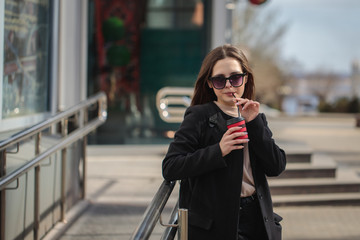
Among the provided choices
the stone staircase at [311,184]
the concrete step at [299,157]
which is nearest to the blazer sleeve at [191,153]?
the stone staircase at [311,184]

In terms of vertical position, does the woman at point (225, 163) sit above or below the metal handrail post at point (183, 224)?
above

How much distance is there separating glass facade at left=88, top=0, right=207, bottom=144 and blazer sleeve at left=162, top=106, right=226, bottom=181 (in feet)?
23.6

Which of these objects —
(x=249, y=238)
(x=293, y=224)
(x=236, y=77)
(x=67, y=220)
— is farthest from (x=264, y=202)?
(x=293, y=224)

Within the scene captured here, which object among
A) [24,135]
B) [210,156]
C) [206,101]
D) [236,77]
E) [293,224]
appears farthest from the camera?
[293,224]

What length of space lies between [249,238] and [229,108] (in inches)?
20.7

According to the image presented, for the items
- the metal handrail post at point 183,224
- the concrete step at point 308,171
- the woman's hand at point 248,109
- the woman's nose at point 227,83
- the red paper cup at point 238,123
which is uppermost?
the woman's nose at point 227,83

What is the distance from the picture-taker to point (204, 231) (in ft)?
7.72

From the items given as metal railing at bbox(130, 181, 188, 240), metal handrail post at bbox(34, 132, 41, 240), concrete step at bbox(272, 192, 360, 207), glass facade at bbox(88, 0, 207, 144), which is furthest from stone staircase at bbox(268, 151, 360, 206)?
metal railing at bbox(130, 181, 188, 240)

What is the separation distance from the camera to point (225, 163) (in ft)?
7.50

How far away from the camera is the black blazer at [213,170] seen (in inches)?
90.5

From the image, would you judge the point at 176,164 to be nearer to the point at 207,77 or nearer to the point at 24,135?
the point at 207,77

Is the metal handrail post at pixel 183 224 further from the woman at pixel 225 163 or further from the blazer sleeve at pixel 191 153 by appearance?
the blazer sleeve at pixel 191 153

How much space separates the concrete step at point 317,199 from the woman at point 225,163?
429cm

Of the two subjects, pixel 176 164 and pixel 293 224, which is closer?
pixel 176 164
